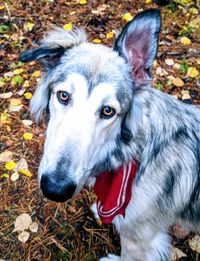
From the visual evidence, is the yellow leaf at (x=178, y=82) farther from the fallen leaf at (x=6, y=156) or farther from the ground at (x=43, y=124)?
the fallen leaf at (x=6, y=156)

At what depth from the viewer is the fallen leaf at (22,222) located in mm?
3570

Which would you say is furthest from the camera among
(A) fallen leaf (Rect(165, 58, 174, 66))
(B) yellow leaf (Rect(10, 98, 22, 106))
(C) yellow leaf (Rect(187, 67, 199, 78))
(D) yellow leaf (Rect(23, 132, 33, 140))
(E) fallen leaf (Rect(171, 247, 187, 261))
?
(A) fallen leaf (Rect(165, 58, 174, 66))

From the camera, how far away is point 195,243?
3.54 metres

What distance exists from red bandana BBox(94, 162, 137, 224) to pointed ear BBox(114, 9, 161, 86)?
0.63 meters

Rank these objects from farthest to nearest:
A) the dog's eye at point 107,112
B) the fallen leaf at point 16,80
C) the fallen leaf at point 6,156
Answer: the fallen leaf at point 16,80
the fallen leaf at point 6,156
the dog's eye at point 107,112

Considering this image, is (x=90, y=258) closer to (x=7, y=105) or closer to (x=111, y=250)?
(x=111, y=250)

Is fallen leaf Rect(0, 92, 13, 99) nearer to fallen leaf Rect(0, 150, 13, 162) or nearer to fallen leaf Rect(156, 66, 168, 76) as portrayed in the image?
fallen leaf Rect(0, 150, 13, 162)

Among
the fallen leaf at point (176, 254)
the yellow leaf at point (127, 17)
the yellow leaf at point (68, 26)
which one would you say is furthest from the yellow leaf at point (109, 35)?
the fallen leaf at point (176, 254)

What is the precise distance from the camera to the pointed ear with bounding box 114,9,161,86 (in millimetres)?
2348

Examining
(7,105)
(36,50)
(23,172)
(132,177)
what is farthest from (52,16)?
(132,177)

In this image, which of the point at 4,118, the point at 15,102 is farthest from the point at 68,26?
the point at 4,118

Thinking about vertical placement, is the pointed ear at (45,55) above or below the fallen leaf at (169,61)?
above

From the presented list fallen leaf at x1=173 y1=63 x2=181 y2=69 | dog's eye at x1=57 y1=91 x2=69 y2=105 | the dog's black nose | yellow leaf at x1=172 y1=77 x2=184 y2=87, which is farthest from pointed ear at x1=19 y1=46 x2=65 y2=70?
fallen leaf at x1=173 y1=63 x2=181 y2=69

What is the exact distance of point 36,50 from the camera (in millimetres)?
2520
